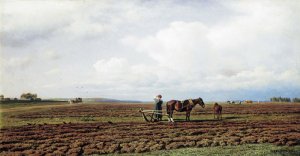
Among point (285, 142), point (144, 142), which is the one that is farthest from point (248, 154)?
point (144, 142)

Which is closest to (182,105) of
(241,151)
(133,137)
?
(133,137)

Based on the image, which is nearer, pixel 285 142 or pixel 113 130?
pixel 285 142

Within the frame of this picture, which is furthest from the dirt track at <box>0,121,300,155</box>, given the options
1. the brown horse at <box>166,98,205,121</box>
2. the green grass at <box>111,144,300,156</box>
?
the brown horse at <box>166,98,205,121</box>

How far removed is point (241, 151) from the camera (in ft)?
72.0

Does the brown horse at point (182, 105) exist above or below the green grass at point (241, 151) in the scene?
above

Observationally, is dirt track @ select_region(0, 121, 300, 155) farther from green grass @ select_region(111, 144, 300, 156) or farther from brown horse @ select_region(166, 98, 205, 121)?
brown horse @ select_region(166, 98, 205, 121)

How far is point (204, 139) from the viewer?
25781mm

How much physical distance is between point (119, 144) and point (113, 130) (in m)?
7.17

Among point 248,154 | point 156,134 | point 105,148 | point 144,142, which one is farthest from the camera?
point 156,134

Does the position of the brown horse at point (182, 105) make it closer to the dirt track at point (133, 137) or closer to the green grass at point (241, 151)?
the dirt track at point (133, 137)

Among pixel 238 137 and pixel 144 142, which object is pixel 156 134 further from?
pixel 238 137

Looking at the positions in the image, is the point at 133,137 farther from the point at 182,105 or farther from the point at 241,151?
the point at 182,105

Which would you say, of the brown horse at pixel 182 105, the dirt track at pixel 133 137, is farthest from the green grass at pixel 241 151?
the brown horse at pixel 182 105

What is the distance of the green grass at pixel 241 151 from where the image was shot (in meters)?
21.2
